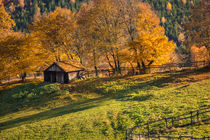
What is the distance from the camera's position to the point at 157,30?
32.7 metres

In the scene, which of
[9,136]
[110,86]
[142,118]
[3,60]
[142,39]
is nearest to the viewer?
[142,118]

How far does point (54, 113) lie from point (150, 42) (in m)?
21.0

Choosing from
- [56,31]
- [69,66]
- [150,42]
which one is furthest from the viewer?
[56,31]

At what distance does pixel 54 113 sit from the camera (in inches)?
892

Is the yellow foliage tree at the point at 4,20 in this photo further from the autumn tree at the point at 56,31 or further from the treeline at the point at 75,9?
the treeline at the point at 75,9

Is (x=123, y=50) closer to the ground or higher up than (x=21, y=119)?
higher up

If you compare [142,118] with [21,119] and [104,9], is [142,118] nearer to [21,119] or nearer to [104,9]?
[21,119]

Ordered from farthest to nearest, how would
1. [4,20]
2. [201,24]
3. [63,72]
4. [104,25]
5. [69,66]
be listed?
[69,66] < [104,25] < [4,20] < [63,72] < [201,24]

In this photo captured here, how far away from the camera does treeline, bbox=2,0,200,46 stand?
146 m

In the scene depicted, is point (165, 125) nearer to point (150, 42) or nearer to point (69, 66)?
point (150, 42)

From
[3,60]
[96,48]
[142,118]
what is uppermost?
[96,48]

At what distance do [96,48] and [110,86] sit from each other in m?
12.0

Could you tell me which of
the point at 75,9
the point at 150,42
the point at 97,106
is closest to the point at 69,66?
the point at 97,106

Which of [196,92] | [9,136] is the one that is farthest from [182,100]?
[9,136]
